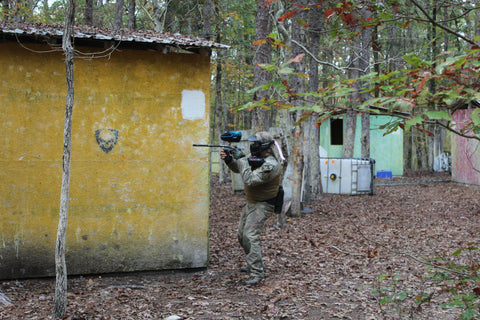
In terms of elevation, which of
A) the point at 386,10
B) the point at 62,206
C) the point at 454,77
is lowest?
the point at 62,206

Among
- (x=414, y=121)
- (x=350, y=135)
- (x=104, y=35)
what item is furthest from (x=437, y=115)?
(x=350, y=135)

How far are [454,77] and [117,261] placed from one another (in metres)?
4.92

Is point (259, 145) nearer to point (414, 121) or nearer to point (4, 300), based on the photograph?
point (414, 121)

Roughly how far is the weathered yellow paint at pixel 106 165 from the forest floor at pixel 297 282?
458 millimetres

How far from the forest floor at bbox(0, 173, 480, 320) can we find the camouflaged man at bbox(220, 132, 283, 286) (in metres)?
0.40

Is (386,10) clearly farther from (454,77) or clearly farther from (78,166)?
(78,166)

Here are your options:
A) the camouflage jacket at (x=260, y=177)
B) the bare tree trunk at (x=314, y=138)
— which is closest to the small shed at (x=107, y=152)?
the camouflage jacket at (x=260, y=177)

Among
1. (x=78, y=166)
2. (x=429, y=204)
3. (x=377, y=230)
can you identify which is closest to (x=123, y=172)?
(x=78, y=166)

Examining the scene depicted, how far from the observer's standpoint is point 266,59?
10.5 meters

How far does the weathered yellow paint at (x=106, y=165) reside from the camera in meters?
5.52

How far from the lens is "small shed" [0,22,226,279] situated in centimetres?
551

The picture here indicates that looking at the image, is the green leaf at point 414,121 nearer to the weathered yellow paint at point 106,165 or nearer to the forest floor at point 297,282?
the forest floor at point 297,282

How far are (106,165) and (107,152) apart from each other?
0.19 m

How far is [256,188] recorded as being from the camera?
18.6 ft
